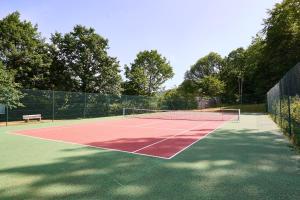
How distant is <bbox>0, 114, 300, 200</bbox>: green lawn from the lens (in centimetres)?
359

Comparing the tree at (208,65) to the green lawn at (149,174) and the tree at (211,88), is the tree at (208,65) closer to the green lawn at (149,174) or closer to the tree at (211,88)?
the tree at (211,88)

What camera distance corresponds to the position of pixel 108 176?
4414 millimetres

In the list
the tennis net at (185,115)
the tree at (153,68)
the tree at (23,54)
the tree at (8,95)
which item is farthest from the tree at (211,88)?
the tree at (8,95)

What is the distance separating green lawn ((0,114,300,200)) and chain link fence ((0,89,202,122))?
8990mm

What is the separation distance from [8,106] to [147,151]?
10727 mm

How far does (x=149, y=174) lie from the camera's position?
14.9ft

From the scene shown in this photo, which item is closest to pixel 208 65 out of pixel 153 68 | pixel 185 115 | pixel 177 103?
pixel 153 68

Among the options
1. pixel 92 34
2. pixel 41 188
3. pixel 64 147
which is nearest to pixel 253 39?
pixel 92 34

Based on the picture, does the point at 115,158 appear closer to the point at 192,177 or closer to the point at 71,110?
the point at 192,177

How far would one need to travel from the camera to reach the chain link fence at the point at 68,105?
50.0 ft

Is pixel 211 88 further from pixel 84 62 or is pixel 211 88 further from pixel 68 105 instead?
pixel 68 105

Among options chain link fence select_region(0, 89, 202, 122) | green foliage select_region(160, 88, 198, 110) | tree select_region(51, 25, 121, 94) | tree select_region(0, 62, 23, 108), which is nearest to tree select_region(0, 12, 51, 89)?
tree select_region(51, 25, 121, 94)

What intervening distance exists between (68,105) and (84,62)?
763 cm

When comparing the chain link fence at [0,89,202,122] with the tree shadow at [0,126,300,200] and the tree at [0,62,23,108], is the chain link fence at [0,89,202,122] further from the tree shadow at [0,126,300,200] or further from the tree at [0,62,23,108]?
the tree shadow at [0,126,300,200]
